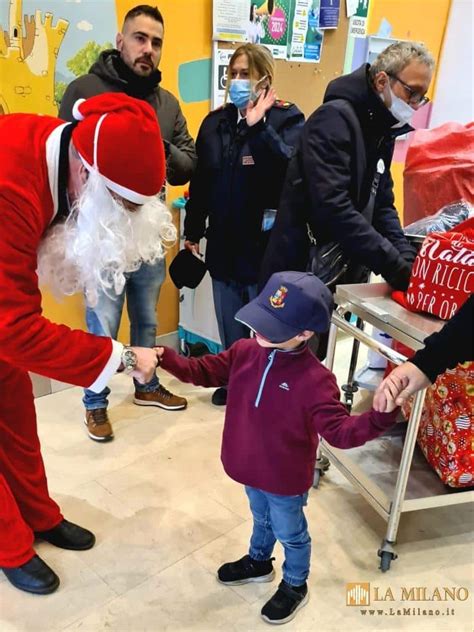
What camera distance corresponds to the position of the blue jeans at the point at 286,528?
4.84 ft

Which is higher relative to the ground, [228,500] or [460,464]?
[460,464]

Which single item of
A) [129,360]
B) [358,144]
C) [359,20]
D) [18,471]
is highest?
[359,20]

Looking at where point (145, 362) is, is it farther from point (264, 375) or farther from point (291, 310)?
point (291, 310)

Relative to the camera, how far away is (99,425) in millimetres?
2424

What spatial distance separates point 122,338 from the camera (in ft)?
9.98

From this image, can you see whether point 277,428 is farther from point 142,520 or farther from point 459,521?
point 459,521

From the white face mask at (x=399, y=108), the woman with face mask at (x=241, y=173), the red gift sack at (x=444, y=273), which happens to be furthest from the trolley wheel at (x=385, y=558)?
the white face mask at (x=399, y=108)

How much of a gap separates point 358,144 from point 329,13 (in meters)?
1.93

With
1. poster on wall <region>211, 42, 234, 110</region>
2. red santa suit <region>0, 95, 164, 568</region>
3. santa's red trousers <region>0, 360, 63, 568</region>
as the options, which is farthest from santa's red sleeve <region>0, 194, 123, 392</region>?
poster on wall <region>211, 42, 234, 110</region>

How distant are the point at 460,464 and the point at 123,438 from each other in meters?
1.35

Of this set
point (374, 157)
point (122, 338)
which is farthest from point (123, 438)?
point (374, 157)

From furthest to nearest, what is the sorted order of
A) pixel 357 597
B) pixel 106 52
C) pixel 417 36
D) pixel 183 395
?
pixel 417 36
pixel 183 395
pixel 106 52
pixel 357 597

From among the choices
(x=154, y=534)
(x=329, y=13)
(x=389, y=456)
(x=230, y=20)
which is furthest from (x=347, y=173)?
(x=329, y=13)

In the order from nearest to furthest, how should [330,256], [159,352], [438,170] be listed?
[159,352], [330,256], [438,170]
